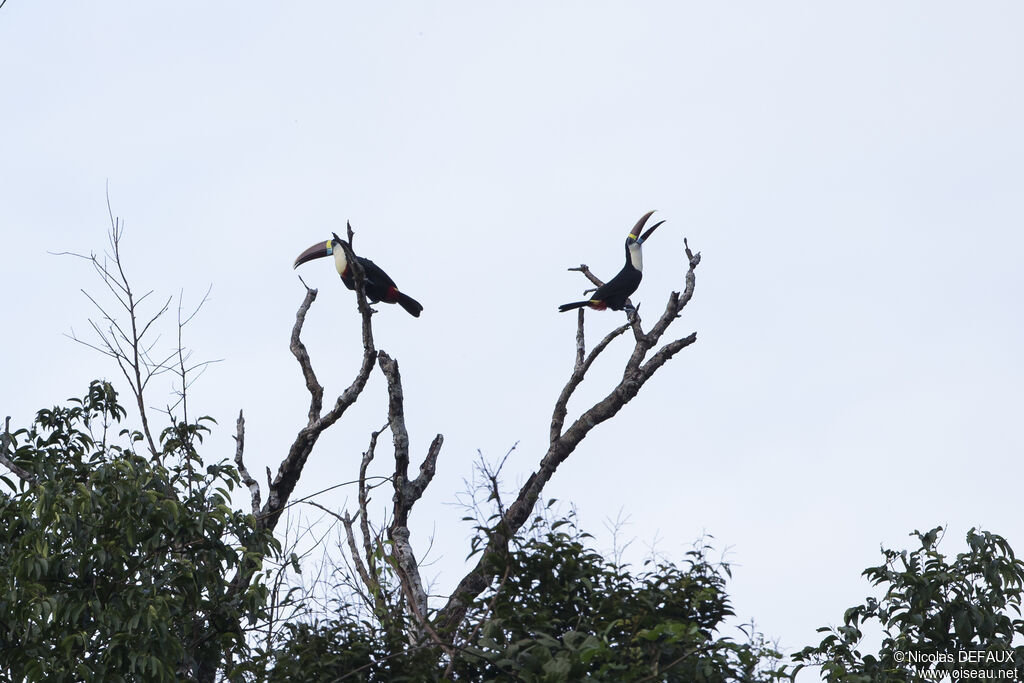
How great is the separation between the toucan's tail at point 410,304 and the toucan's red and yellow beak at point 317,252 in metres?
1.48

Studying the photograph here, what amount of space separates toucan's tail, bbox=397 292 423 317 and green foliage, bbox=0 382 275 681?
4.60 meters

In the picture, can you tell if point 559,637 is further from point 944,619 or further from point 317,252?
point 317,252

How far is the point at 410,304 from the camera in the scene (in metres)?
10.2

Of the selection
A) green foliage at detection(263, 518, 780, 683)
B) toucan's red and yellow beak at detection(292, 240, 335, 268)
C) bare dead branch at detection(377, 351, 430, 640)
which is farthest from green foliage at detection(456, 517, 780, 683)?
toucan's red and yellow beak at detection(292, 240, 335, 268)

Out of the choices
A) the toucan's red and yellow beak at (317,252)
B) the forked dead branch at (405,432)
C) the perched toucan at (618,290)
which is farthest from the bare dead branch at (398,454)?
the toucan's red and yellow beak at (317,252)

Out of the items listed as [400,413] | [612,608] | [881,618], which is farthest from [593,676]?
[400,413]

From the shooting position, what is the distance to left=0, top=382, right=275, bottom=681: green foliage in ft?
16.2

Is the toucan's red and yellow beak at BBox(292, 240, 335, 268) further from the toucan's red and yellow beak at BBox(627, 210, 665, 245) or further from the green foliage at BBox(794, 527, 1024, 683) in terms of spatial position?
the green foliage at BBox(794, 527, 1024, 683)

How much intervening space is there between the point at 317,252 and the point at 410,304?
1838 mm

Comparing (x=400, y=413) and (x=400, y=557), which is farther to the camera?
(x=400, y=413)

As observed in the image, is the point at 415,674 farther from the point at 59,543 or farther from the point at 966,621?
the point at 966,621

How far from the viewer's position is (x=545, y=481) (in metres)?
8.36

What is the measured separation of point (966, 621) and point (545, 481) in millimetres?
3657

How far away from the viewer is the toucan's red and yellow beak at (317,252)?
37.8 ft
